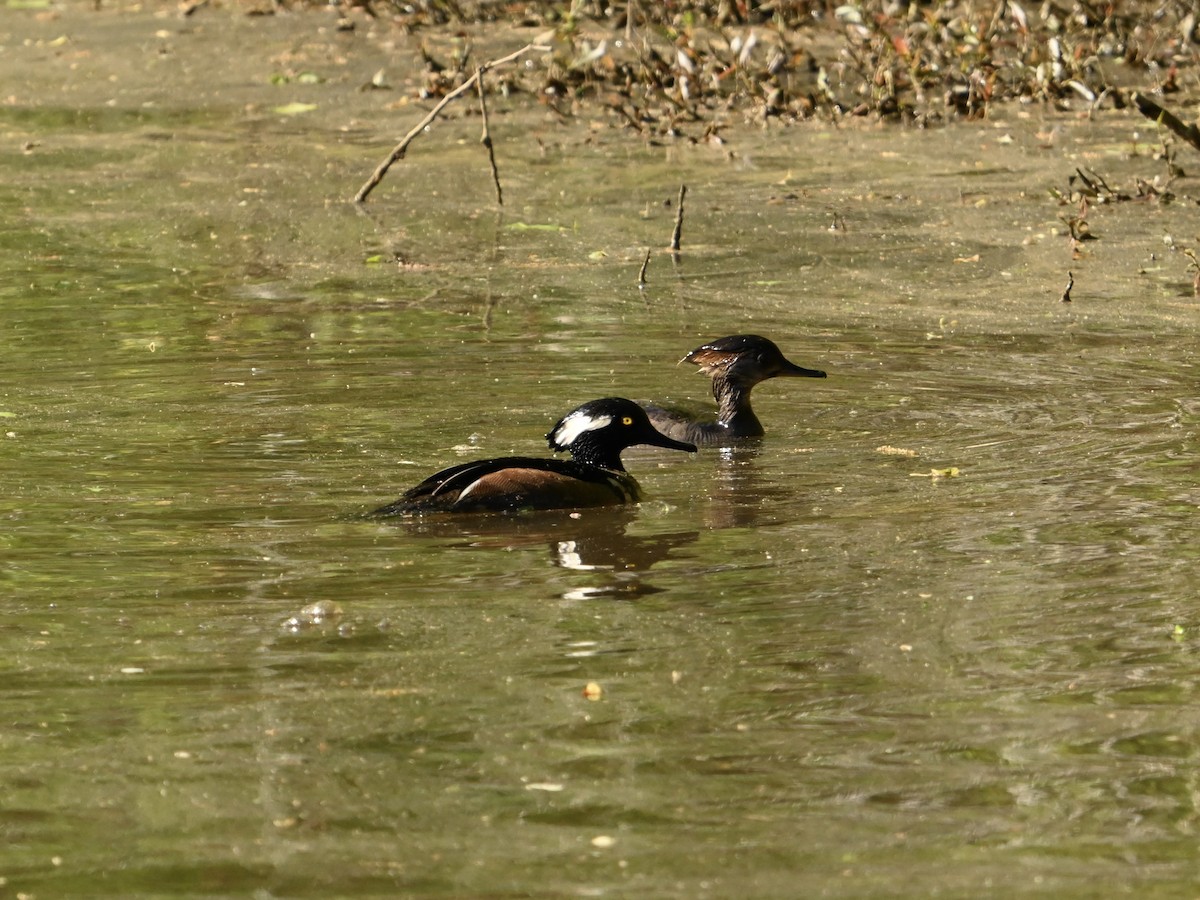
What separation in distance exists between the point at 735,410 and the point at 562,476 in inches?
70.9

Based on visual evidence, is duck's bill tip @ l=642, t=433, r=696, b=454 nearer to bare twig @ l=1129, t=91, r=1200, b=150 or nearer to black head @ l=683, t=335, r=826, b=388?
black head @ l=683, t=335, r=826, b=388

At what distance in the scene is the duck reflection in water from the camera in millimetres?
7137

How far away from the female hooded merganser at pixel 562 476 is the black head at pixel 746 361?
93cm

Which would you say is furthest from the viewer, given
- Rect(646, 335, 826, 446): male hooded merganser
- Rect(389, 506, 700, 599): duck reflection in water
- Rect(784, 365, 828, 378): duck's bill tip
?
Rect(784, 365, 828, 378): duck's bill tip

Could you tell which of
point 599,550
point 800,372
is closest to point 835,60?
point 800,372

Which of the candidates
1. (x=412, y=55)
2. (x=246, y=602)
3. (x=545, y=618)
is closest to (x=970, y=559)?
(x=545, y=618)

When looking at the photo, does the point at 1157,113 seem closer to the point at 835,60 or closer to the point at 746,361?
the point at 746,361

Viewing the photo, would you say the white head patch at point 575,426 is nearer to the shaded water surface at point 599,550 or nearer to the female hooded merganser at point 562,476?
the female hooded merganser at point 562,476

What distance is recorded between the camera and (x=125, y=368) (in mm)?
10242

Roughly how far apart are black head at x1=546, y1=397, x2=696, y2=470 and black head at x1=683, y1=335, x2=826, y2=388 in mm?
1231

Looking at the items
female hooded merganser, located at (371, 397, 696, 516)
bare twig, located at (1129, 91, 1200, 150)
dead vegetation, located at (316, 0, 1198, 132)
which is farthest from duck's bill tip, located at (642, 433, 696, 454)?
dead vegetation, located at (316, 0, 1198, 132)

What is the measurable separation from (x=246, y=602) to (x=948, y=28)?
11880 mm

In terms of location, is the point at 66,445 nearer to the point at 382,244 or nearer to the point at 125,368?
the point at 125,368

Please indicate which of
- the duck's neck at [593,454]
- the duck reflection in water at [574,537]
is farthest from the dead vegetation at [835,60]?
the duck reflection in water at [574,537]
